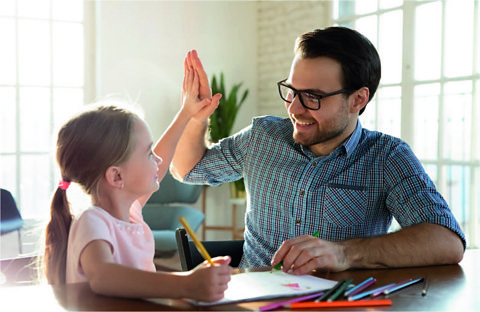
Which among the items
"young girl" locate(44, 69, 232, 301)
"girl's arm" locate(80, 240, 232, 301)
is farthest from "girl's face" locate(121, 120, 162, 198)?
"girl's arm" locate(80, 240, 232, 301)

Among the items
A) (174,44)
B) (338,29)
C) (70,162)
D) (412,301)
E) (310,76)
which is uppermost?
(174,44)

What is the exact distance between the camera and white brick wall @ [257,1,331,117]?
500cm

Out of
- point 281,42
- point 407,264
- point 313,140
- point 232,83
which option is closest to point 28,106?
point 232,83

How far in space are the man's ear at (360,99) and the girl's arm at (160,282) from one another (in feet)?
3.53

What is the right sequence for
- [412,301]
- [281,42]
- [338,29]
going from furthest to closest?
[281,42], [338,29], [412,301]

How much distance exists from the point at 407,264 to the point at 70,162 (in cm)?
91

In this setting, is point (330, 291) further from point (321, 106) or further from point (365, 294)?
point (321, 106)

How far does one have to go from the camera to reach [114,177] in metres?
1.38

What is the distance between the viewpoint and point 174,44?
215 inches

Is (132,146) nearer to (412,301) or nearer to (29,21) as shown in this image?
(412,301)

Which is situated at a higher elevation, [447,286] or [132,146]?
[132,146]

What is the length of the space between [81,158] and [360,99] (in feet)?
3.57

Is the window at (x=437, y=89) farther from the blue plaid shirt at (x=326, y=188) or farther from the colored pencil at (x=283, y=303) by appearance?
the colored pencil at (x=283, y=303)

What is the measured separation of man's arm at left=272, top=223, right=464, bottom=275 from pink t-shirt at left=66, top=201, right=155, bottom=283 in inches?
13.1
